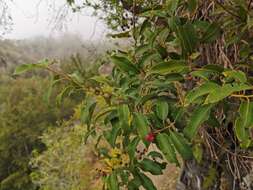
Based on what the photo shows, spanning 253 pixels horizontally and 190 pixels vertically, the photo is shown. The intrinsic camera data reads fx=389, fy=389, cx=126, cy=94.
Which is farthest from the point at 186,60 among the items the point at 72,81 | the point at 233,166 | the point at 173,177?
the point at 173,177

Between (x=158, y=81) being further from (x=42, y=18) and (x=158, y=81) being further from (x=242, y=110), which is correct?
(x=42, y=18)

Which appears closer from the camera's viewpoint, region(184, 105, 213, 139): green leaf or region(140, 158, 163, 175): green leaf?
region(184, 105, 213, 139): green leaf

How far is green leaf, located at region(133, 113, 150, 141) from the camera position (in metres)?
0.94

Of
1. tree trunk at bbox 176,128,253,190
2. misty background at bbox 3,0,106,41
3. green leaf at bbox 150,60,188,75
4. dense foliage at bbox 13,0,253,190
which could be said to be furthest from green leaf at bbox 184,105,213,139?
misty background at bbox 3,0,106,41

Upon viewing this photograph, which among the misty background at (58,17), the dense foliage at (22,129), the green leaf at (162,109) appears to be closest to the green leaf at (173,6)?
the green leaf at (162,109)

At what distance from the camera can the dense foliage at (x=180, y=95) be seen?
2.86 ft

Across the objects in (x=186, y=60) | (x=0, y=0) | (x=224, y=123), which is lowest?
(x=224, y=123)

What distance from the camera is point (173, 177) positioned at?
526 centimetres

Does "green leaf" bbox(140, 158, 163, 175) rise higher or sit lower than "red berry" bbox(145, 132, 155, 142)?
lower

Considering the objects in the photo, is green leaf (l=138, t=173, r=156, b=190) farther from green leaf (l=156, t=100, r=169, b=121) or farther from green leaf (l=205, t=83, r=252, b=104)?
green leaf (l=205, t=83, r=252, b=104)

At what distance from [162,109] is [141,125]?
0.09 meters

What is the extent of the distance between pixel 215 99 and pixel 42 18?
1781 millimetres

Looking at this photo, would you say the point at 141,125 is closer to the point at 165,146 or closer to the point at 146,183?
the point at 165,146

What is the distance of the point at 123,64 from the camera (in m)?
1.03
